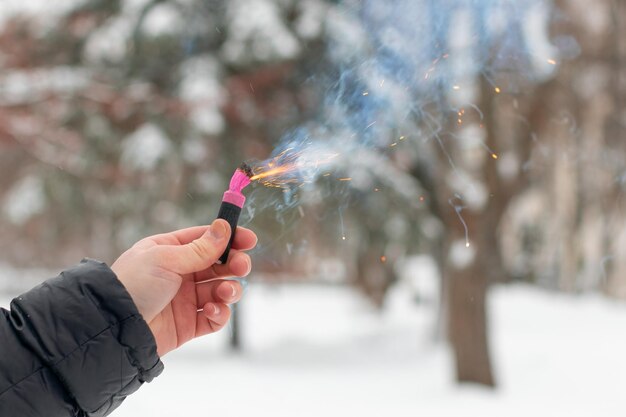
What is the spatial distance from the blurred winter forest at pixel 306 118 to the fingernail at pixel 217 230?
3.69m

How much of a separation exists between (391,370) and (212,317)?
27.0 ft

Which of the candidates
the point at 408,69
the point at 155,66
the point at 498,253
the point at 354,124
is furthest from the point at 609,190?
the point at 354,124

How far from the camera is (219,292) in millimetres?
1631

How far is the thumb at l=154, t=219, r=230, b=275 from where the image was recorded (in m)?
1.47

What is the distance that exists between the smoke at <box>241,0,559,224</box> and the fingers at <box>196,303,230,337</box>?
1.47 ft

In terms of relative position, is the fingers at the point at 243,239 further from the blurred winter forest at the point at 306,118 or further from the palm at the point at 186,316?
the blurred winter forest at the point at 306,118

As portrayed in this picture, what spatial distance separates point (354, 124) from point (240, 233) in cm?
177

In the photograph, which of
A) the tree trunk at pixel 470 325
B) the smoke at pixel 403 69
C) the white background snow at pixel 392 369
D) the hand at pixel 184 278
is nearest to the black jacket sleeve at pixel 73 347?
the hand at pixel 184 278

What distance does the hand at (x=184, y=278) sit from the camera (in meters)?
1.47

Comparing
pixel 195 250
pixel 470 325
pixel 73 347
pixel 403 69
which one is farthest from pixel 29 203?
pixel 73 347

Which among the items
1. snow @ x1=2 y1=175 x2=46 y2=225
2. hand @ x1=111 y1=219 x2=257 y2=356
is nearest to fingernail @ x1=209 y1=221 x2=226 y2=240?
hand @ x1=111 y1=219 x2=257 y2=356

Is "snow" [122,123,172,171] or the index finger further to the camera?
"snow" [122,123,172,171]

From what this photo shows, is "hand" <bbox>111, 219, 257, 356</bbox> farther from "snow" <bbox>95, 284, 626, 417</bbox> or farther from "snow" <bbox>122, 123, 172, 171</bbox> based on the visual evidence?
"snow" <bbox>122, 123, 172, 171</bbox>

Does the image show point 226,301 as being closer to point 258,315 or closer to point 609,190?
point 609,190
